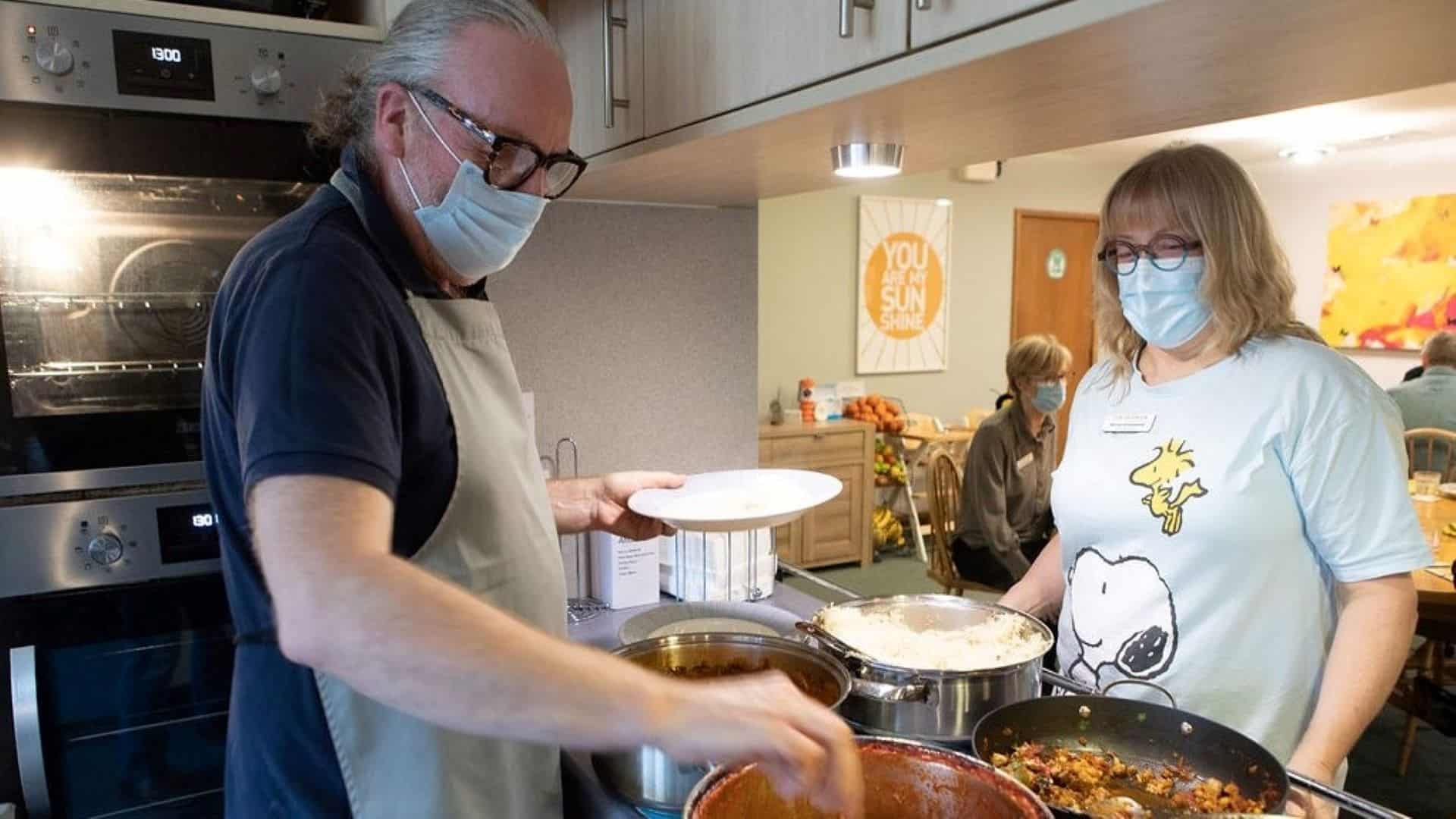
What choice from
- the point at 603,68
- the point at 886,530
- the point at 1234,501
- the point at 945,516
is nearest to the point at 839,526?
the point at 886,530

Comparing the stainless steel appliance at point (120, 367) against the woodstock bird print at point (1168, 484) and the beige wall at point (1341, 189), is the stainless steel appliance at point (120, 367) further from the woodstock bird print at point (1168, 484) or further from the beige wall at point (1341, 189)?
the beige wall at point (1341, 189)

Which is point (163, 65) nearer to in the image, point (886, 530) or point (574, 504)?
point (574, 504)

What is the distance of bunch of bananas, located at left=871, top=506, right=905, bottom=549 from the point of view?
5484mm

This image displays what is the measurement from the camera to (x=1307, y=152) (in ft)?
20.1

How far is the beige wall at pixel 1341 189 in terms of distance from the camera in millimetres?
5797

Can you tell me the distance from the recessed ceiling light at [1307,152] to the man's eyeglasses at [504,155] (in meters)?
6.48

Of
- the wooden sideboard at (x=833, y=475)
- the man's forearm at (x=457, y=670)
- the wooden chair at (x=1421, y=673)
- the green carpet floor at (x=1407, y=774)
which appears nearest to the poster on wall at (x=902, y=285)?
the wooden sideboard at (x=833, y=475)

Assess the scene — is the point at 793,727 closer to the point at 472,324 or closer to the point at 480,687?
the point at 480,687

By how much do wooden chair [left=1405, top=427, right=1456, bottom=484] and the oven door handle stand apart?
4395mm

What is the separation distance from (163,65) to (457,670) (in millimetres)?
1181

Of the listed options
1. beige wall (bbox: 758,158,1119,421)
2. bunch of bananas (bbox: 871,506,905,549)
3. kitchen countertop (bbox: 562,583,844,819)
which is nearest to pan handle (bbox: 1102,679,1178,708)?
kitchen countertop (bbox: 562,583,844,819)

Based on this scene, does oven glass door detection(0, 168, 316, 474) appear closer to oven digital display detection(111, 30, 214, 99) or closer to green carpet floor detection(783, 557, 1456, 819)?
oven digital display detection(111, 30, 214, 99)

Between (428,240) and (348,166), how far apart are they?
11 cm

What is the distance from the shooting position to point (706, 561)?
6.11 ft
